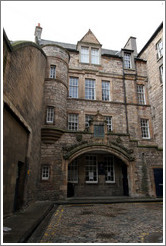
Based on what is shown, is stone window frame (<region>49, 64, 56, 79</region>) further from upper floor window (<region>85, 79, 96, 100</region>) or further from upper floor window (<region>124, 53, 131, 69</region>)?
upper floor window (<region>124, 53, 131, 69</region>)

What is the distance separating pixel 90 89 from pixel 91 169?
7756 mm

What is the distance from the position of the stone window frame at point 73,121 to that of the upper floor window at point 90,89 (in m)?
2.41

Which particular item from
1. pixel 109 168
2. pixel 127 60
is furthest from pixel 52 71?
pixel 109 168

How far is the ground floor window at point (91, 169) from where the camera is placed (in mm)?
14734

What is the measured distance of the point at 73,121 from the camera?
15.8m

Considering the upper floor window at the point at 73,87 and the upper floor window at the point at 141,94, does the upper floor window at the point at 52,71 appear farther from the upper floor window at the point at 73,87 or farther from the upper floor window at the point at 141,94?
the upper floor window at the point at 141,94

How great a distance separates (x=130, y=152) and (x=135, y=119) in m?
4.40

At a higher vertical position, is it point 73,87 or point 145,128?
point 73,87

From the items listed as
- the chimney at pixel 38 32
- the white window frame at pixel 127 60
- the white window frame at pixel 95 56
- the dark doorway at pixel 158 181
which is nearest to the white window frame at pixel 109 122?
the dark doorway at pixel 158 181

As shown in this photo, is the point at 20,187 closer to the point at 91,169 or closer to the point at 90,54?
the point at 91,169

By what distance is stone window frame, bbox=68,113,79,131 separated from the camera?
51.5ft

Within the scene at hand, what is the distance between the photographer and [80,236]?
4570 mm

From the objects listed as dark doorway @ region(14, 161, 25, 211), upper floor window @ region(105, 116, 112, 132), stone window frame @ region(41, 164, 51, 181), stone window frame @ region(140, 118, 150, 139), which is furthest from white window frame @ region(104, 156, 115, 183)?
dark doorway @ region(14, 161, 25, 211)

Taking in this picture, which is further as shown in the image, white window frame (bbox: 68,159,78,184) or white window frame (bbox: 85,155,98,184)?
white window frame (bbox: 85,155,98,184)
